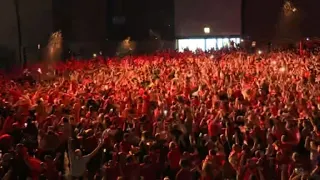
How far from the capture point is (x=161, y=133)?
8.62m

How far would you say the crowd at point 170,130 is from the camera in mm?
7172

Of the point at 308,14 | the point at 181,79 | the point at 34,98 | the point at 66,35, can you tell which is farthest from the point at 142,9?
the point at 34,98

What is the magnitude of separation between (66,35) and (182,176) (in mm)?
25719

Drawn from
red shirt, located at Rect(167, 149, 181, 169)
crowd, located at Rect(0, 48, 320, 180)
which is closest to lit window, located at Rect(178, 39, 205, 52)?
crowd, located at Rect(0, 48, 320, 180)

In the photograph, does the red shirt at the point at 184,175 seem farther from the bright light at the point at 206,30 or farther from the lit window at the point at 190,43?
the lit window at the point at 190,43

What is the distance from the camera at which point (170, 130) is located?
9039 mm

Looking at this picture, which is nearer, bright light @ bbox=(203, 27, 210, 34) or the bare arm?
the bare arm

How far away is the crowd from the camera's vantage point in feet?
23.5

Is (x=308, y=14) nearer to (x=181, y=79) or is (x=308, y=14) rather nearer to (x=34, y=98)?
(x=181, y=79)

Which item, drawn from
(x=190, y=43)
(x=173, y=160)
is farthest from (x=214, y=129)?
(x=190, y=43)

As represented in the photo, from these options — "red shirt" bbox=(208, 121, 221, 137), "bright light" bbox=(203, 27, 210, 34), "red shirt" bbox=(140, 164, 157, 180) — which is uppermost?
"bright light" bbox=(203, 27, 210, 34)

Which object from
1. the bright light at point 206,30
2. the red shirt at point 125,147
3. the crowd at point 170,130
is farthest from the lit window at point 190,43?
the red shirt at point 125,147

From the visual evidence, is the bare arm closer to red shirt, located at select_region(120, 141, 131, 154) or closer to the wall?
red shirt, located at select_region(120, 141, 131, 154)

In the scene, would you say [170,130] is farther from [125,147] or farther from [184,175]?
[184,175]
